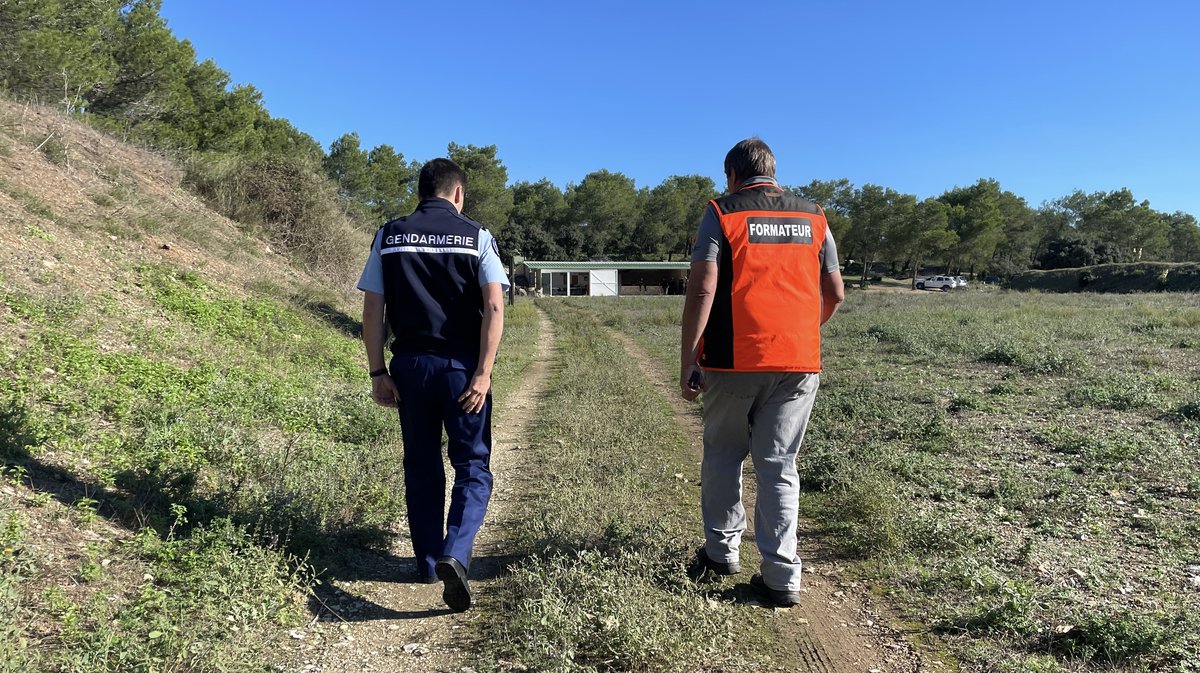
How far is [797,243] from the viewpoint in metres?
2.89

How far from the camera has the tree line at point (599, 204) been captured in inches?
656

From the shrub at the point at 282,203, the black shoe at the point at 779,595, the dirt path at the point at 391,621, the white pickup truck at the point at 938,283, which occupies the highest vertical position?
the white pickup truck at the point at 938,283

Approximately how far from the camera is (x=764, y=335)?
9.26 feet

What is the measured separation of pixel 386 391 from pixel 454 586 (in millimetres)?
942

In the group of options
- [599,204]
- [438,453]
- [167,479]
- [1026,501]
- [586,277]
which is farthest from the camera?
[599,204]

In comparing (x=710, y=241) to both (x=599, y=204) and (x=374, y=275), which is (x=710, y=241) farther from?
(x=599, y=204)

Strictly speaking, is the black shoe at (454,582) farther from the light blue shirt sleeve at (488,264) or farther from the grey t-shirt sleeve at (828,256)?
the grey t-shirt sleeve at (828,256)

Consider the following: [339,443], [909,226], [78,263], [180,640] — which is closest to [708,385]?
[180,640]

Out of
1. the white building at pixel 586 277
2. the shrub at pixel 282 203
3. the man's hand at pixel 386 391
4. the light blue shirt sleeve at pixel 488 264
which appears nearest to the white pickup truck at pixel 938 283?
the white building at pixel 586 277

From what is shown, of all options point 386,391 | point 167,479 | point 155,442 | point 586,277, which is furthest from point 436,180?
point 586,277

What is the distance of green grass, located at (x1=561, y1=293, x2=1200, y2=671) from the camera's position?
2.59 m

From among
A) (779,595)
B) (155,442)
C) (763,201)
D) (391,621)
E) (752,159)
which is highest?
(752,159)

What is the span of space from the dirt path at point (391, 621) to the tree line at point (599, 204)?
14.6 metres

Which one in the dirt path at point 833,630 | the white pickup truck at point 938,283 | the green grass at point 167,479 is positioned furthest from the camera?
the white pickup truck at point 938,283
